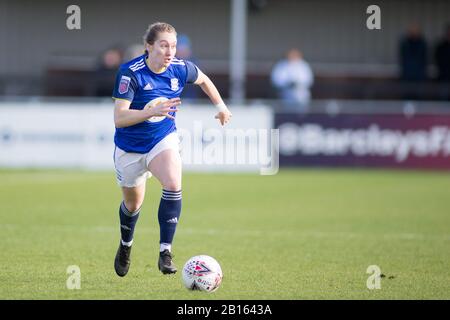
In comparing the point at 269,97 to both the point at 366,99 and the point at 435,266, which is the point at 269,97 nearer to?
the point at 366,99

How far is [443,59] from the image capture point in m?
→ 22.4

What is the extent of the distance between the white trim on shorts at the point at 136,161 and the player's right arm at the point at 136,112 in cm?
40

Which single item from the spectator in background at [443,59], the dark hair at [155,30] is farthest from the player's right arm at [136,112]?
the spectator in background at [443,59]

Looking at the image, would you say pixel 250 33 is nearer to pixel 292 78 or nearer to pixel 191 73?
pixel 292 78

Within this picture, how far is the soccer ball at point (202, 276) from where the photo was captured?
744cm

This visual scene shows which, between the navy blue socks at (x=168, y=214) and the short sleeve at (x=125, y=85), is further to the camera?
the navy blue socks at (x=168, y=214)

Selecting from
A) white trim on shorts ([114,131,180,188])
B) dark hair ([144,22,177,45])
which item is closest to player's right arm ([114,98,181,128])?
white trim on shorts ([114,131,180,188])

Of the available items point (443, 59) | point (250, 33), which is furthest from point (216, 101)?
point (250, 33)

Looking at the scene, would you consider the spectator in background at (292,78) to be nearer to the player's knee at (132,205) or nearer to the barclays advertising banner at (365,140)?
the barclays advertising banner at (365,140)

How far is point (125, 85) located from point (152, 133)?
52cm

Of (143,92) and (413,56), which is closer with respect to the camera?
(143,92)

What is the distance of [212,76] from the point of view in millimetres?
24234

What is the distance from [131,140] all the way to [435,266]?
3072mm

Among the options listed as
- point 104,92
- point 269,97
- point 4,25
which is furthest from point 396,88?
point 4,25
